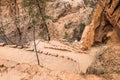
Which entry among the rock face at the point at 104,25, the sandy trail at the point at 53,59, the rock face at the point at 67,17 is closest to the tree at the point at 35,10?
the sandy trail at the point at 53,59

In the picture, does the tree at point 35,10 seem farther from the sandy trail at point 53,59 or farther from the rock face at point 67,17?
the rock face at point 67,17

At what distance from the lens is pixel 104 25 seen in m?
18.5

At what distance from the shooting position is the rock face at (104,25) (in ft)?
55.4

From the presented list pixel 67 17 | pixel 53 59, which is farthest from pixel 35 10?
pixel 67 17

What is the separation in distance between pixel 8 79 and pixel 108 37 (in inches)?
296

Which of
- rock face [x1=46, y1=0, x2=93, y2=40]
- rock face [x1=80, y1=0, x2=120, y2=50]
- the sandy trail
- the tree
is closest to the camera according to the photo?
rock face [x1=80, y1=0, x2=120, y2=50]

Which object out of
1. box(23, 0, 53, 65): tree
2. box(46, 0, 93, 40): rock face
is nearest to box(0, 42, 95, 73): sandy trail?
box(23, 0, 53, 65): tree

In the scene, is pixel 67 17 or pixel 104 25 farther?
pixel 67 17

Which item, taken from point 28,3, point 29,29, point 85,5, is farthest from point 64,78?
point 85,5

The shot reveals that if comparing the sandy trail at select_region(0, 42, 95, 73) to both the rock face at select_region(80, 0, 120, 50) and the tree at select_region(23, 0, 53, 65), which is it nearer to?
the rock face at select_region(80, 0, 120, 50)

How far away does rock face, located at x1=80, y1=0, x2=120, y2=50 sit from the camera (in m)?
16.9

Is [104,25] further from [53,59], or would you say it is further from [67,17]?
[67,17]

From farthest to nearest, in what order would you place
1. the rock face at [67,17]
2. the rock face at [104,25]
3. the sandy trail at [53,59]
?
the rock face at [67,17]
the sandy trail at [53,59]
the rock face at [104,25]

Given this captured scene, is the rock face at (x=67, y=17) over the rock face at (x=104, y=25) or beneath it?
beneath
